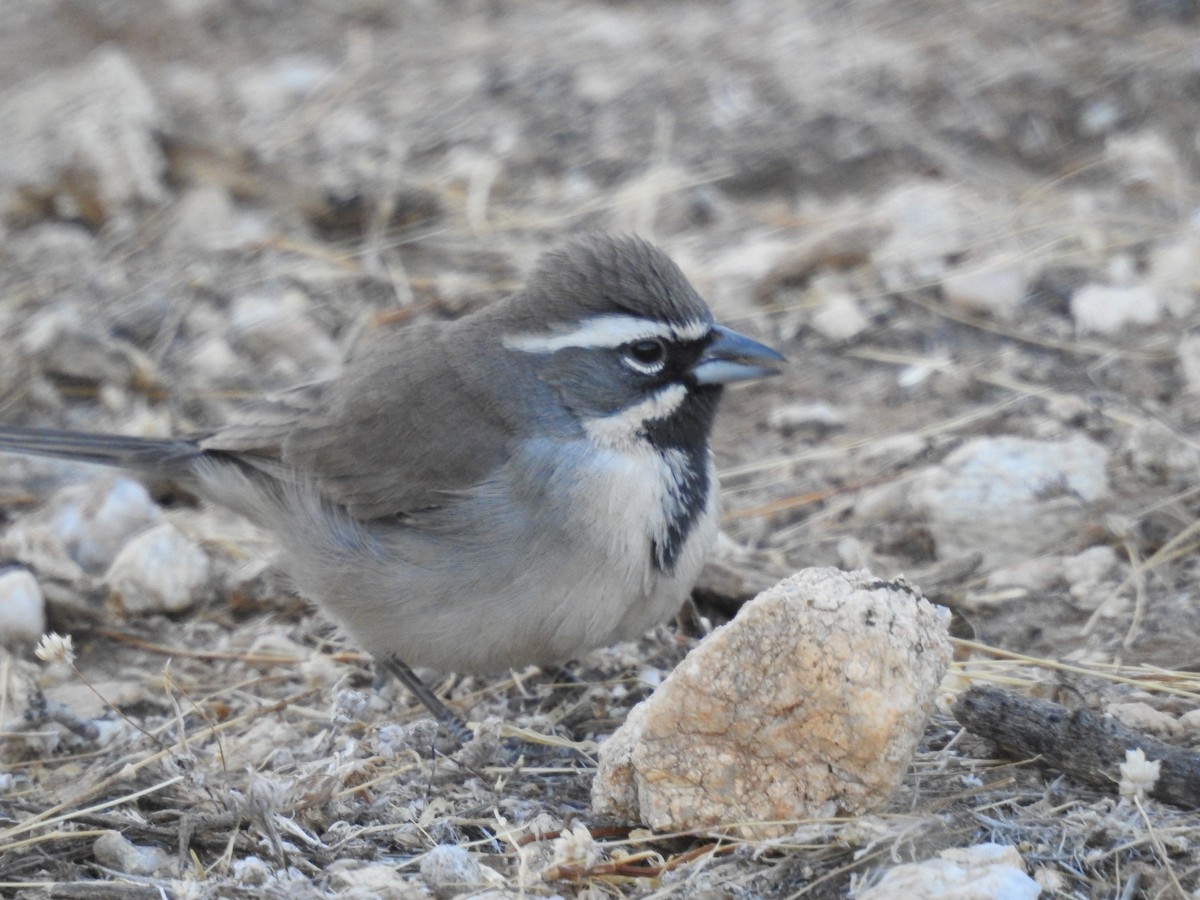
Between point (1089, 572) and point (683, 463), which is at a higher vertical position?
point (683, 463)

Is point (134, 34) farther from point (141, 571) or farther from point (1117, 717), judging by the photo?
point (1117, 717)

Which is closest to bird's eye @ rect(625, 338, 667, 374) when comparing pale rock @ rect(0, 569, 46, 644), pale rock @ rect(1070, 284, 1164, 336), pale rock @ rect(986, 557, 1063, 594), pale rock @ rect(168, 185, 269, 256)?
pale rock @ rect(986, 557, 1063, 594)

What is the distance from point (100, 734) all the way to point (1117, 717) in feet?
10.7

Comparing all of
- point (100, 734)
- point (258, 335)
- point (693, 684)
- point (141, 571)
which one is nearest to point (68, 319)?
point (258, 335)

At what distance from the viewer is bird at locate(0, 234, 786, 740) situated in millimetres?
5031

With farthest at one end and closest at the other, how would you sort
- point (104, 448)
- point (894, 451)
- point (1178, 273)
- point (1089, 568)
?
1. point (1178, 273)
2. point (894, 451)
3. point (104, 448)
4. point (1089, 568)

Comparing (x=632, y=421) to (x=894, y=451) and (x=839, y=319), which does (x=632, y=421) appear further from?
(x=839, y=319)

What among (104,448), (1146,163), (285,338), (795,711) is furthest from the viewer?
(1146,163)

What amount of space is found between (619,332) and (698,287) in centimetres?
295

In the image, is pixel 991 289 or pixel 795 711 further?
pixel 991 289

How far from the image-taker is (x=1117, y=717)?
4453 mm

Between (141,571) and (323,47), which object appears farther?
(323,47)

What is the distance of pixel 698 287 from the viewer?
807 cm

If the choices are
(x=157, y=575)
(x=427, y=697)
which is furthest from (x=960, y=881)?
(x=157, y=575)
